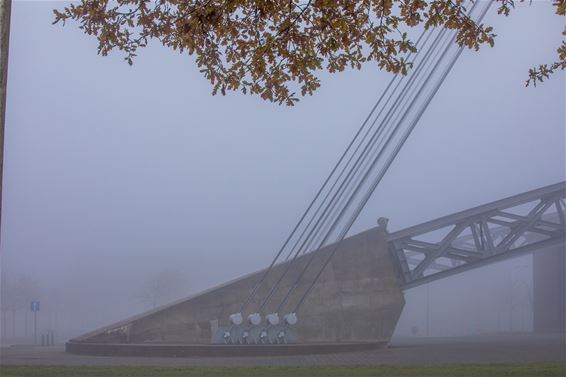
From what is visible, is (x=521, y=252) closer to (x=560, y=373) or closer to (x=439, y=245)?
(x=439, y=245)

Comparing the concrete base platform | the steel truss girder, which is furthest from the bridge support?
the concrete base platform

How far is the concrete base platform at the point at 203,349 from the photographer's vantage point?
754 inches

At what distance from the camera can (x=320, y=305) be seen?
2455 cm

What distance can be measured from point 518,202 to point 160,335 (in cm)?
1307

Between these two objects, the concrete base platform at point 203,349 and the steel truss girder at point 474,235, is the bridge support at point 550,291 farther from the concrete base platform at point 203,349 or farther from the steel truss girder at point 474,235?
the concrete base platform at point 203,349

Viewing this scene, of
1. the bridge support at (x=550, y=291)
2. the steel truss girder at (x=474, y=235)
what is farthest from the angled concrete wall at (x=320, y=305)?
the bridge support at (x=550, y=291)

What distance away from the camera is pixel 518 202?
27.1m

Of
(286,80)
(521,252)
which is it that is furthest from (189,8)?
(521,252)

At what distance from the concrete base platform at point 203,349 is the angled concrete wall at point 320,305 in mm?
1663

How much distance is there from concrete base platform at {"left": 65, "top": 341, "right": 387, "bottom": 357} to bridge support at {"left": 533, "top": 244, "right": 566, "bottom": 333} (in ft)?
83.6

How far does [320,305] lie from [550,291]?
23.7 metres

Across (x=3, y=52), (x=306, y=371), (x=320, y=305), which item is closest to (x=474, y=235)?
(x=320, y=305)

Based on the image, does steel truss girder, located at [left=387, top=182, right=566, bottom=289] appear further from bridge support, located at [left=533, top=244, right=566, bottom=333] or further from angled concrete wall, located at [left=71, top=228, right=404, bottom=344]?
bridge support, located at [left=533, top=244, right=566, bottom=333]

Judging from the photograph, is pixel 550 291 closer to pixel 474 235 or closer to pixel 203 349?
pixel 474 235
